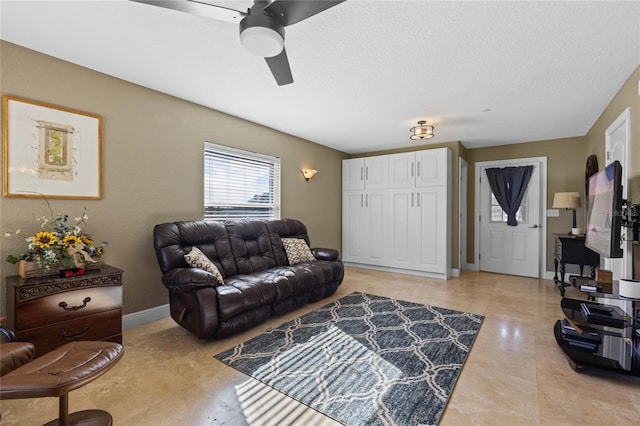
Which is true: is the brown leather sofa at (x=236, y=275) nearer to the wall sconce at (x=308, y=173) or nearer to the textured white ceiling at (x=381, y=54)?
the wall sconce at (x=308, y=173)

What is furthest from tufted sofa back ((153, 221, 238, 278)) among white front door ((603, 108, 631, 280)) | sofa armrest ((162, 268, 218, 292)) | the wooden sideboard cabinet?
white front door ((603, 108, 631, 280))

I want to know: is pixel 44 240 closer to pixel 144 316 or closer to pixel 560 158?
pixel 144 316

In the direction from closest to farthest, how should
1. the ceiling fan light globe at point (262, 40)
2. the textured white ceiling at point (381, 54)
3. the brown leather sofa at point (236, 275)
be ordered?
the ceiling fan light globe at point (262, 40)
the textured white ceiling at point (381, 54)
the brown leather sofa at point (236, 275)

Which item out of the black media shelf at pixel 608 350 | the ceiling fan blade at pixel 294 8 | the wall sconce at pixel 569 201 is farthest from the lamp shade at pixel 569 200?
the ceiling fan blade at pixel 294 8

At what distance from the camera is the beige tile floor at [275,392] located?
1670mm

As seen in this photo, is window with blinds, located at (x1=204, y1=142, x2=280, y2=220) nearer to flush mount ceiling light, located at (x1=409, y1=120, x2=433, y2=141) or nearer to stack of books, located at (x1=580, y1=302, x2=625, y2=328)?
flush mount ceiling light, located at (x1=409, y1=120, x2=433, y2=141)

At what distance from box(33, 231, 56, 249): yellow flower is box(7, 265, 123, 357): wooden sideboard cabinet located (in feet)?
0.84

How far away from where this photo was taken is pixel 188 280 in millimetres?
2518

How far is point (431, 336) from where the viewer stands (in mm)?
2746

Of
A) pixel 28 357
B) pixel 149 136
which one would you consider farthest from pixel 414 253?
pixel 28 357

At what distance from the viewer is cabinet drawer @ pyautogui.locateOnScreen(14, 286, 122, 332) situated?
201cm

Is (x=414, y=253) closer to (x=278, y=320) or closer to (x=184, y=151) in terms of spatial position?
(x=278, y=320)

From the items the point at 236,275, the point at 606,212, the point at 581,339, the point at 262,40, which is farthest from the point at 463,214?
the point at 262,40

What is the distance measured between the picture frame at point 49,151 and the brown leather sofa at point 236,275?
2.57ft
